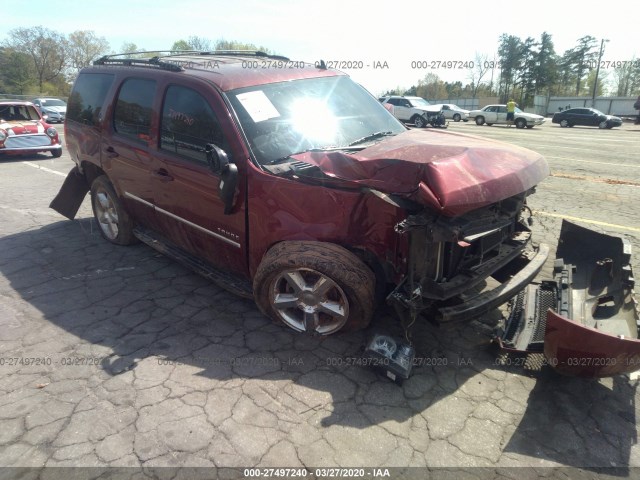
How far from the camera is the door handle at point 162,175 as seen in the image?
147 inches

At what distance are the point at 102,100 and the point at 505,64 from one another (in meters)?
66.6

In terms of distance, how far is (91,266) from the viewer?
183 inches

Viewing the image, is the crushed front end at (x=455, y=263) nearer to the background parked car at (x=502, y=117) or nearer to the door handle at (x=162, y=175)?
the door handle at (x=162, y=175)

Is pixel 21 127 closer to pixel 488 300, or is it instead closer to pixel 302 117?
pixel 302 117

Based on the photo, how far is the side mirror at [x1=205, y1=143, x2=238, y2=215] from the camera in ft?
9.60

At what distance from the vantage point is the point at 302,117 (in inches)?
137

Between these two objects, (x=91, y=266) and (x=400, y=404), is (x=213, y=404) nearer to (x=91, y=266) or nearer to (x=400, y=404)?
(x=400, y=404)

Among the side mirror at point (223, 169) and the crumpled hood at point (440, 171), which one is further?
the side mirror at point (223, 169)

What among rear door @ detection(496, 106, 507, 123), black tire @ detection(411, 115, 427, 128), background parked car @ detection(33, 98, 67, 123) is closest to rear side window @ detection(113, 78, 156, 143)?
black tire @ detection(411, 115, 427, 128)

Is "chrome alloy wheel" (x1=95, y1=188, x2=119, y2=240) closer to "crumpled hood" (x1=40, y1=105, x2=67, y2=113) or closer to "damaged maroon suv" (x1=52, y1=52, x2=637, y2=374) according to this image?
"damaged maroon suv" (x1=52, y1=52, x2=637, y2=374)

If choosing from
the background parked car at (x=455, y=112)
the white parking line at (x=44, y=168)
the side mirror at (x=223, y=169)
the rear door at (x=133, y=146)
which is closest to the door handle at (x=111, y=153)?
the rear door at (x=133, y=146)

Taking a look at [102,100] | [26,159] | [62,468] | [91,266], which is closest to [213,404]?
[62,468]

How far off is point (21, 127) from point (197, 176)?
1060 centimetres

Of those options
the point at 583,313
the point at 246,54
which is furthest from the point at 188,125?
the point at 583,313
